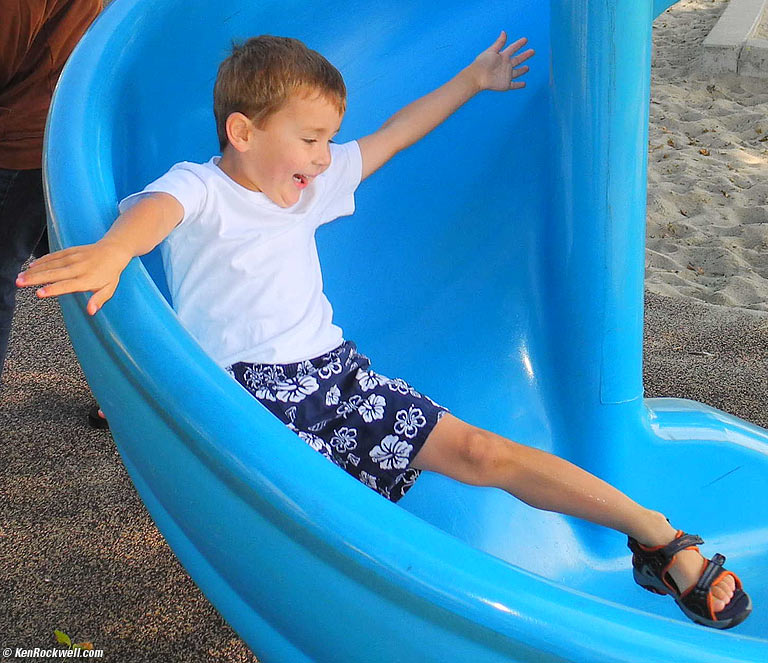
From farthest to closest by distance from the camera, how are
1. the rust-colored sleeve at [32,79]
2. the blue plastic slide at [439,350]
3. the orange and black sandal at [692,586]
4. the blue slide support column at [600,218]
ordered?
the rust-colored sleeve at [32,79] → the blue slide support column at [600,218] → the orange and black sandal at [692,586] → the blue plastic slide at [439,350]

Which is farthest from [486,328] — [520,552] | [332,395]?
[332,395]

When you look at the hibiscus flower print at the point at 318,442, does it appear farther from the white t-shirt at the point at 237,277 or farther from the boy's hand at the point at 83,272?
the boy's hand at the point at 83,272

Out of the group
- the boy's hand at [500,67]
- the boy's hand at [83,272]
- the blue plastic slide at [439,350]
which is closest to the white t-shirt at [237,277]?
the blue plastic slide at [439,350]

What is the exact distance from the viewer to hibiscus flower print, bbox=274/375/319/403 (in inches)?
45.6

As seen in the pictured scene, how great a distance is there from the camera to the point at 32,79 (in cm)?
158

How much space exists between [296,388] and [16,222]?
669 mm

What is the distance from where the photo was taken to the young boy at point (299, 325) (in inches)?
44.0

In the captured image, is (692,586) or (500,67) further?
(500,67)

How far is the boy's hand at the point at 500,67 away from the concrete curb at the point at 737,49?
9.19ft

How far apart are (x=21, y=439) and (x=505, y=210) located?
994 mm

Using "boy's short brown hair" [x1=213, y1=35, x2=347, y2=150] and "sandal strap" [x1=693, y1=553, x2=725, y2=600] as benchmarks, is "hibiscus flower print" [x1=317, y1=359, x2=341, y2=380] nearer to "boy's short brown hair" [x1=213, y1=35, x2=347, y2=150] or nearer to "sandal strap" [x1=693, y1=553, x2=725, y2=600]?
"boy's short brown hair" [x1=213, y1=35, x2=347, y2=150]

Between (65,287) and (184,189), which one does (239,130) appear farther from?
(65,287)

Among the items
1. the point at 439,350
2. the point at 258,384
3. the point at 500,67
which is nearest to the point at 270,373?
→ the point at 258,384

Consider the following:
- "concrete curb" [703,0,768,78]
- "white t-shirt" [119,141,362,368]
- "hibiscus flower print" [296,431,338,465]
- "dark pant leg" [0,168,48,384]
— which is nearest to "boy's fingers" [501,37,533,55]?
"white t-shirt" [119,141,362,368]
